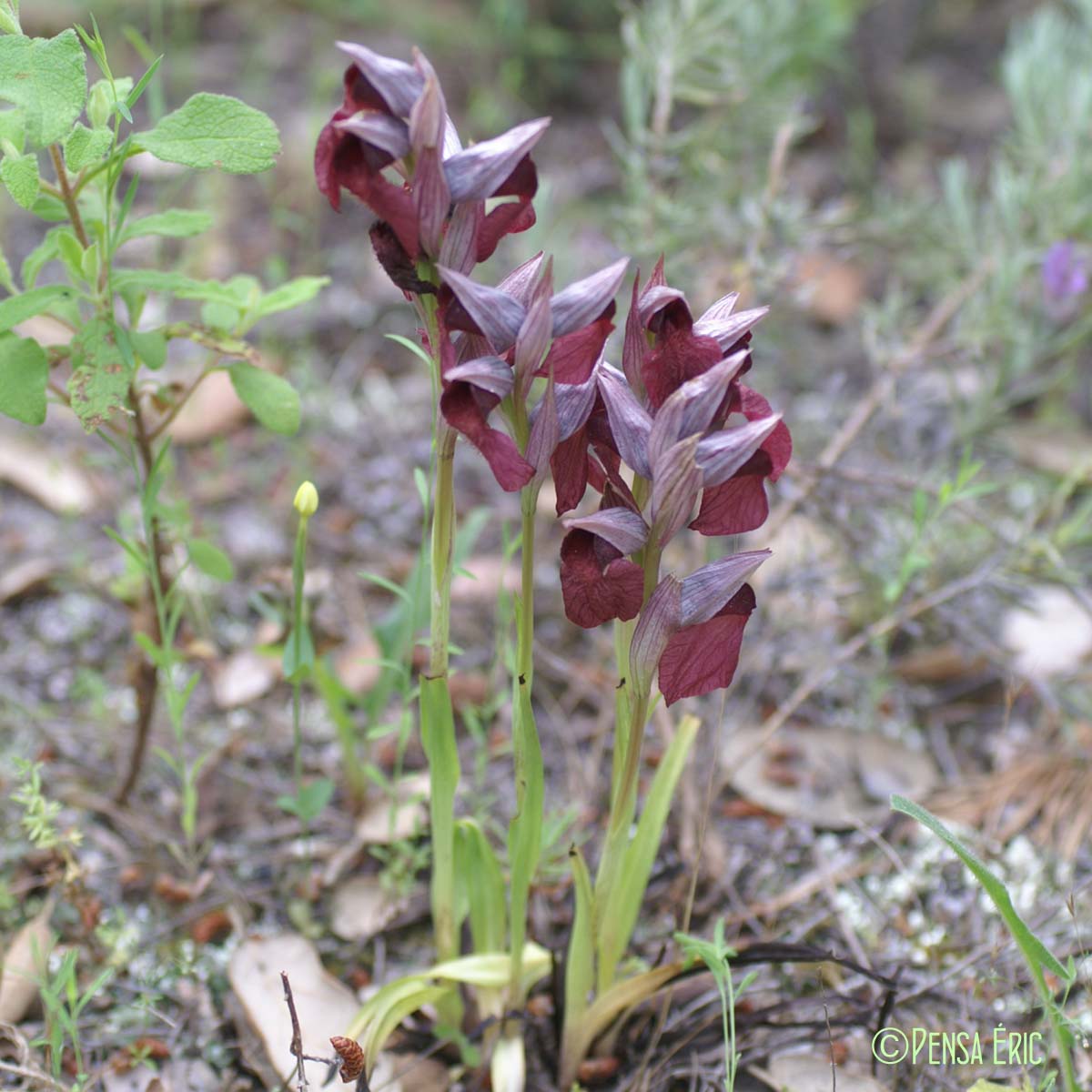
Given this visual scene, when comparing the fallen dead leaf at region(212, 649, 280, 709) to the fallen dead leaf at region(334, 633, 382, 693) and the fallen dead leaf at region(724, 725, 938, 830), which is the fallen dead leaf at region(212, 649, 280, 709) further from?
the fallen dead leaf at region(724, 725, 938, 830)

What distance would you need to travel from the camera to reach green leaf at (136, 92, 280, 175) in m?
1.43

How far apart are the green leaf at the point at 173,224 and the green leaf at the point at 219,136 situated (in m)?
0.18

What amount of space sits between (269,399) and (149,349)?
0.59 feet

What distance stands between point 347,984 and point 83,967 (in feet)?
1.39

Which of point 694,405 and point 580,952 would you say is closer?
point 694,405

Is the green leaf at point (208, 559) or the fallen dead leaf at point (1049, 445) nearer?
the green leaf at point (208, 559)

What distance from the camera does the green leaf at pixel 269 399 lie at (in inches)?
64.4

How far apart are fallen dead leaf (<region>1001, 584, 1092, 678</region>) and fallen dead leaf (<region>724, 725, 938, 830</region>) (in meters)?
0.42

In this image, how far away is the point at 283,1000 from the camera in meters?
1.68

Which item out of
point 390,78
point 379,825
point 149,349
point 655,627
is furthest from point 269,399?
point 379,825

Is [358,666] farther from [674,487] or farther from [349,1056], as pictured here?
[674,487]

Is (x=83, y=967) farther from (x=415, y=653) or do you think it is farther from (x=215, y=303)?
(x=215, y=303)

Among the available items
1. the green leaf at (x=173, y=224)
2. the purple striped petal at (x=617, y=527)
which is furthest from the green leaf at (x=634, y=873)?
the green leaf at (x=173, y=224)

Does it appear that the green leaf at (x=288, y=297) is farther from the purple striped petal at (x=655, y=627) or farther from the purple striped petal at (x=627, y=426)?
the purple striped petal at (x=655, y=627)
